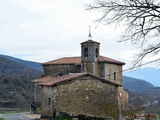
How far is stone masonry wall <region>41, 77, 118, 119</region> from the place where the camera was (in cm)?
2450

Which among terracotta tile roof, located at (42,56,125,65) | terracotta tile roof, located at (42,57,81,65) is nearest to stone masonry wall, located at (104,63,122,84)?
terracotta tile roof, located at (42,56,125,65)

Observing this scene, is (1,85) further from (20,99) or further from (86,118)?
(86,118)

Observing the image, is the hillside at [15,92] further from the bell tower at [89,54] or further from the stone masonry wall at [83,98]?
the stone masonry wall at [83,98]

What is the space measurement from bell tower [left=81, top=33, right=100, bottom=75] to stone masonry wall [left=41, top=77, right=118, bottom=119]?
8679 millimetres

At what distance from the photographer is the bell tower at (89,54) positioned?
34.1 metres

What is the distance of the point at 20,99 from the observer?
205 ft

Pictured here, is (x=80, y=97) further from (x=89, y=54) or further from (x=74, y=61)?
(x=74, y=61)

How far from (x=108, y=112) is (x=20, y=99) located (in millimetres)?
39315

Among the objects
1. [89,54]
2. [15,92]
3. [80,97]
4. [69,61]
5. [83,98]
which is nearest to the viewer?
[80,97]

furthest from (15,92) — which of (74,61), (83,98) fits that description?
(83,98)

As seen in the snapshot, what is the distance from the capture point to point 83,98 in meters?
25.2

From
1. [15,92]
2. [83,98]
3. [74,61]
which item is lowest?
[83,98]

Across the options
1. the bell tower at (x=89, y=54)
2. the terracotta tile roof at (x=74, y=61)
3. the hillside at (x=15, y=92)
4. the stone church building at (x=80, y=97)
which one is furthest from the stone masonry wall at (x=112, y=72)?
the hillside at (x=15, y=92)

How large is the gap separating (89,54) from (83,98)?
10.0 meters
